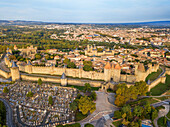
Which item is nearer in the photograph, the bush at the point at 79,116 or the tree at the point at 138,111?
the tree at the point at 138,111

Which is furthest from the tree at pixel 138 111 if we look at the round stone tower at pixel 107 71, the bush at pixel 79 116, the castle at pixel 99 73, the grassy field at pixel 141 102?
the round stone tower at pixel 107 71

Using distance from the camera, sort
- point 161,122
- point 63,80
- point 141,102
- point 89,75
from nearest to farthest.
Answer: point 161,122, point 141,102, point 63,80, point 89,75

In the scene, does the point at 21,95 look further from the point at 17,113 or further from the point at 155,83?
the point at 155,83

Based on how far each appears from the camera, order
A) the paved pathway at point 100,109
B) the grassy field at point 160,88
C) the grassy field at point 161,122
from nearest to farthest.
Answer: the grassy field at point 161,122 → the paved pathway at point 100,109 → the grassy field at point 160,88

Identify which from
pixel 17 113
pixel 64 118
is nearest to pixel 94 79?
pixel 64 118

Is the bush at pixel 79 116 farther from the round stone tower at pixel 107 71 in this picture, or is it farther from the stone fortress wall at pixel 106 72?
the stone fortress wall at pixel 106 72

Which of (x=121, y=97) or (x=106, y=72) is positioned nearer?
(x=121, y=97)

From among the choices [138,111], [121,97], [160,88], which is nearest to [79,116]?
[121,97]

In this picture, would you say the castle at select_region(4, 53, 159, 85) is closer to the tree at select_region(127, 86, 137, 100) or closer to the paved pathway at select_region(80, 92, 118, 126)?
the paved pathway at select_region(80, 92, 118, 126)

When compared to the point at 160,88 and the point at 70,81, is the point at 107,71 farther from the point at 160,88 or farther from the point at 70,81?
the point at 160,88

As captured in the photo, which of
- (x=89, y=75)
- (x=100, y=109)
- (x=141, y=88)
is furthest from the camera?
(x=89, y=75)

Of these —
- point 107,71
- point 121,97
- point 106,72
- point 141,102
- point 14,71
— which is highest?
point 107,71

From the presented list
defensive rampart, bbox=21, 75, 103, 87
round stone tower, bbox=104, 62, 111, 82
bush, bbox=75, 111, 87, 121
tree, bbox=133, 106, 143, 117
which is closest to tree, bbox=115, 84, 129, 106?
tree, bbox=133, 106, 143, 117

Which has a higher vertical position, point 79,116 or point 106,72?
point 106,72
